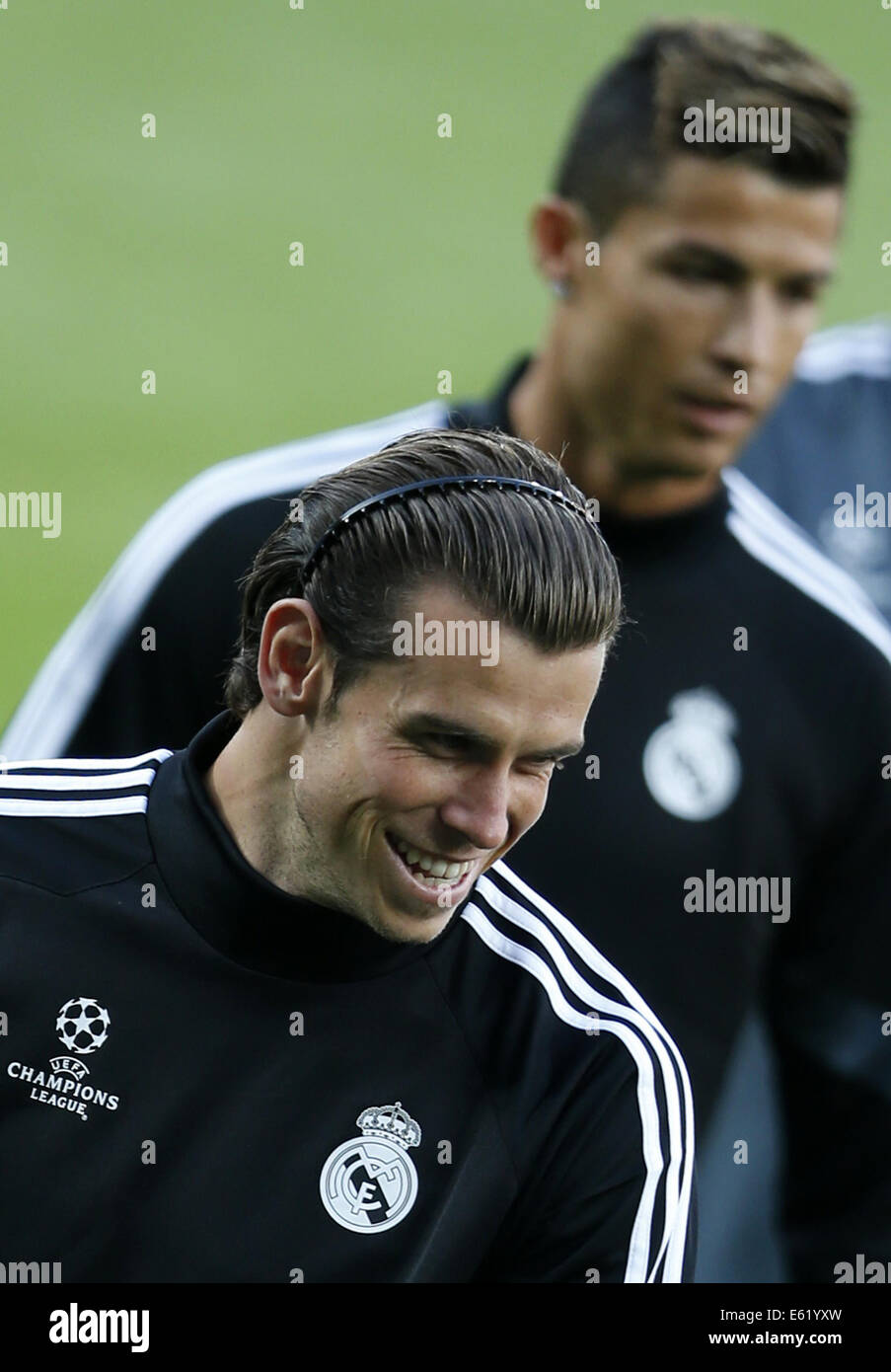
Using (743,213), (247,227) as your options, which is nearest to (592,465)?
(743,213)

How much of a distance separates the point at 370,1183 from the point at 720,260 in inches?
60.5

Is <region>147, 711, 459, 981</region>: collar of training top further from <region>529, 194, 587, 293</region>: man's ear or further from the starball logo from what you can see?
<region>529, 194, 587, 293</region>: man's ear

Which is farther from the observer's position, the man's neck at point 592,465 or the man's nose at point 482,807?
the man's neck at point 592,465

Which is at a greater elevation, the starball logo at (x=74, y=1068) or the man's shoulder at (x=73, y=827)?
the man's shoulder at (x=73, y=827)

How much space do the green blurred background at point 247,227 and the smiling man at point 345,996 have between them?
219 centimetres

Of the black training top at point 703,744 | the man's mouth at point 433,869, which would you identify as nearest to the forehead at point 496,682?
the man's mouth at point 433,869

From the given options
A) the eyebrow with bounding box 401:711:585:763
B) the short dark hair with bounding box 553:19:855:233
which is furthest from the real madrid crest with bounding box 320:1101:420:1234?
the short dark hair with bounding box 553:19:855:233

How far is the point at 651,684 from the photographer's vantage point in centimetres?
Answer: 272

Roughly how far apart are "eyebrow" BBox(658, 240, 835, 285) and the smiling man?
1156 mm

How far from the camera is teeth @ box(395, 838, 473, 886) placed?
5.08 ft

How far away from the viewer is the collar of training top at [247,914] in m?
1.61

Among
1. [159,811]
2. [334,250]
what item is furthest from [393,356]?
[159,811]

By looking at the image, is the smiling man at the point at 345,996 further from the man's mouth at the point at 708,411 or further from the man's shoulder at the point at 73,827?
the man's mouth at the point at 708,411
